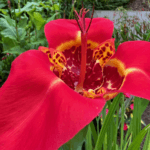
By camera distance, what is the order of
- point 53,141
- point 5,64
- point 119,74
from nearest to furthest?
point 53,141 < point 119,74 < point 5,64

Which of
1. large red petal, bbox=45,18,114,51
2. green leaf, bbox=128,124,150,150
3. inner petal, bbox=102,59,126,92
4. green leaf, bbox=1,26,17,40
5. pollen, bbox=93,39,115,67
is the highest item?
large red petal, bbox=45,18,114,51

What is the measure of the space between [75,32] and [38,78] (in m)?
0.15

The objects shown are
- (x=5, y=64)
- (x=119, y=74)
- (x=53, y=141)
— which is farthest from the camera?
(x=5, y=64)

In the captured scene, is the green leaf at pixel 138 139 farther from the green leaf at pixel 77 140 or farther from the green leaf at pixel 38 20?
the green leaf at pixel 38 20

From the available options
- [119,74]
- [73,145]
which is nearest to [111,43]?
[119,74]

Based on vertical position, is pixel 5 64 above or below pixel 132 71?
below

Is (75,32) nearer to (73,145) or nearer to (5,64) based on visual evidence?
(73,145)

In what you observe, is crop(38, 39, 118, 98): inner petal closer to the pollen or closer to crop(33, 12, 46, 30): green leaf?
the pollen

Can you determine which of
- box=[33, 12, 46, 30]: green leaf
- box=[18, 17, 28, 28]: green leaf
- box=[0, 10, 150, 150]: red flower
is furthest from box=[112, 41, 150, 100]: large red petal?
box=[18, 17, 28, 28]: green leaf

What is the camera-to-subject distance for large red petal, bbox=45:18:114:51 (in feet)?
0.89

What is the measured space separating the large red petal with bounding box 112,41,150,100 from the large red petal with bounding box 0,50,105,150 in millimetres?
40

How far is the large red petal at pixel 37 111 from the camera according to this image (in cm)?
13

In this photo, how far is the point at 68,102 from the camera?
0.49ft

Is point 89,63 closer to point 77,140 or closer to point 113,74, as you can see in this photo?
point 113,74
